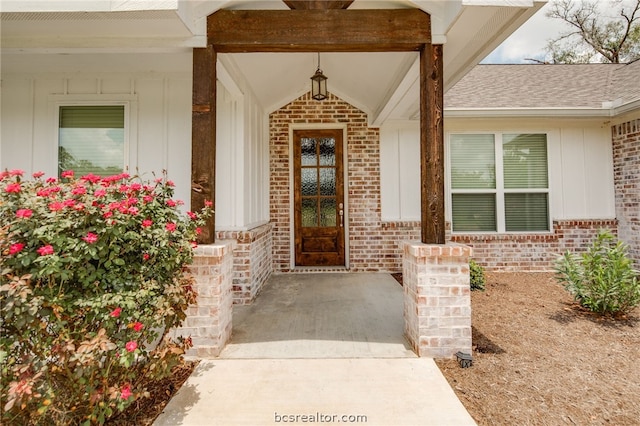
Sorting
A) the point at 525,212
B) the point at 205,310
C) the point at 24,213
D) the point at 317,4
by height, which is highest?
the point at 317,4

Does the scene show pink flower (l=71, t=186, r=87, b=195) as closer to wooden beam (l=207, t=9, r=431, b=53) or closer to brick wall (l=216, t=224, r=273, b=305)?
wooden beam (l=207, t=9, r=431, b=53)

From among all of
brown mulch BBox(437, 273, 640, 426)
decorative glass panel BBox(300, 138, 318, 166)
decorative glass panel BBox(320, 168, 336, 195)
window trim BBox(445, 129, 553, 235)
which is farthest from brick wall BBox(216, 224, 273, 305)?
window trim BBox(445, 129, 553, 235)

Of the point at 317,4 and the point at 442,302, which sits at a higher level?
the point at 317,4

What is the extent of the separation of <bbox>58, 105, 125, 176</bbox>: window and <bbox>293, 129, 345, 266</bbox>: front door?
2759 mm

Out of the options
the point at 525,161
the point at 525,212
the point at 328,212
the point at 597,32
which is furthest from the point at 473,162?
the point at 597,32

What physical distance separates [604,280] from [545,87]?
4.19 metres

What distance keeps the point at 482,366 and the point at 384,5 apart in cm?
299

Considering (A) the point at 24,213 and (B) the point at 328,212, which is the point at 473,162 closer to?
(B) the point at 328,212

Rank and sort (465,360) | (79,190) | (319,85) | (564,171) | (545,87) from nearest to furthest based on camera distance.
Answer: (79,190) → (465,360) → (319,85) → (564,171) → (545,87)

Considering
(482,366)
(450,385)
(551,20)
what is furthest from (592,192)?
(551,20)

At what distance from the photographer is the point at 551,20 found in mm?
13969

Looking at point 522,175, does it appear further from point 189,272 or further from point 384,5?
point 189,272

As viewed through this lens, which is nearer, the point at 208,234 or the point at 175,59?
the point at 208,234

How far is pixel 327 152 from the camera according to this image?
5.74 m
